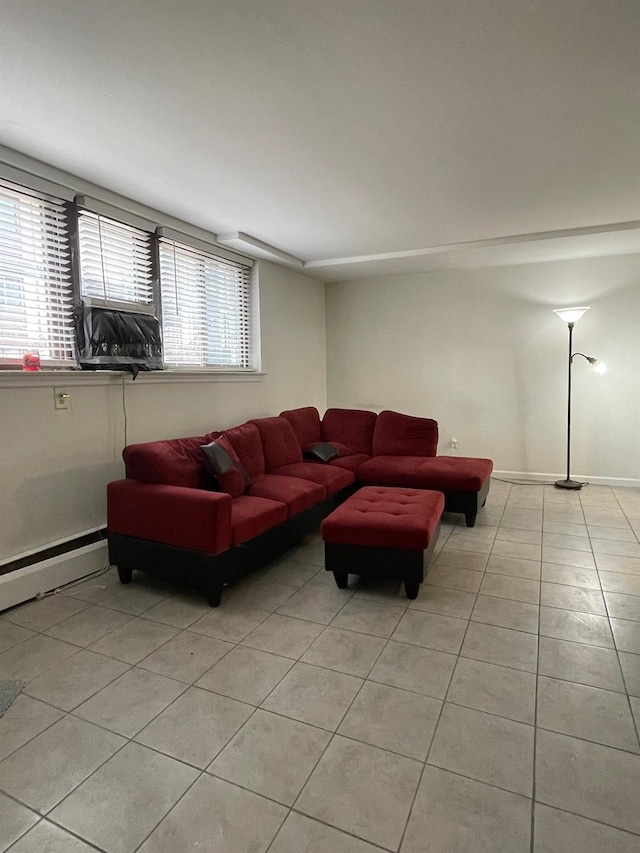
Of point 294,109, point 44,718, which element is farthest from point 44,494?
point 294,109

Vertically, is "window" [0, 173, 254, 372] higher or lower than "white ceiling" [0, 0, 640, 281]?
lower

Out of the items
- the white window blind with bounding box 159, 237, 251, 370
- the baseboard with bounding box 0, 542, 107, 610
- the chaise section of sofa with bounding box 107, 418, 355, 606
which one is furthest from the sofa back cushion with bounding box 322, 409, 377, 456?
the baseboard with bounding box 0, 542, 107, 610

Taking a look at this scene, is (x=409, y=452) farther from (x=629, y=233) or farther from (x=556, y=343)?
(x=629, y=233)

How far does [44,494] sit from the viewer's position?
2754 mm

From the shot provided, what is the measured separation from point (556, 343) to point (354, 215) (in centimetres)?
285

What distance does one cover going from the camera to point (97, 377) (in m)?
3.01

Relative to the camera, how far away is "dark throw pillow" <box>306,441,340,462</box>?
4418 mm

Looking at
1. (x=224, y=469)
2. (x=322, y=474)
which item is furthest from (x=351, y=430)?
(x=224, y=469)

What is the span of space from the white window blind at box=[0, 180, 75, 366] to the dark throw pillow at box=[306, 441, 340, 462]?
220cm

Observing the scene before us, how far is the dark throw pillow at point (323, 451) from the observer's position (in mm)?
4418

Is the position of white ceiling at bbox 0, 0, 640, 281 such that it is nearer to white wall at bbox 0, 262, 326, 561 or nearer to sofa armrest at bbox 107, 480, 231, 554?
white wall at bbox 0, 262, 326, 561

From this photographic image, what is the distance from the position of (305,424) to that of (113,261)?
7.54ft

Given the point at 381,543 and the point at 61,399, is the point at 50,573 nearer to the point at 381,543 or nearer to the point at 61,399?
the point at 61,399

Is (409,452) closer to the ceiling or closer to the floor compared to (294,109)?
closer to the floor
